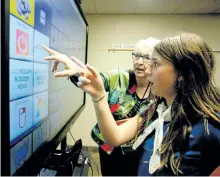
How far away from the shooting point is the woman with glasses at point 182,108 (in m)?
0.71

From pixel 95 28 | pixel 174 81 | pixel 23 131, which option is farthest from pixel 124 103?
pixel 95 28

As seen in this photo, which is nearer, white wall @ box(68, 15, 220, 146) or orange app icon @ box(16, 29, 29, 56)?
orange app icon @ box(16, 29, 29, 56)

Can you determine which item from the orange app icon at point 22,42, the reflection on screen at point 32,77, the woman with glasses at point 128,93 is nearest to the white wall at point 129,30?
the woman with glasses at point 128,93

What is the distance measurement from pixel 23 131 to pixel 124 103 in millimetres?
856

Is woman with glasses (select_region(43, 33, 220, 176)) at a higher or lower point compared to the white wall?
lower

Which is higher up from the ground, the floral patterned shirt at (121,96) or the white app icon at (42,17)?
the white app icon at (42,17)

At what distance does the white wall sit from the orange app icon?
2.70 metres

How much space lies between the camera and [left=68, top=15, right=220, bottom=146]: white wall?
3230mm

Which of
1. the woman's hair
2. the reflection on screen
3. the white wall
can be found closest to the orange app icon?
the reflection on screen

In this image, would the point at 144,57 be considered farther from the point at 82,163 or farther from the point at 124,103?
the point at 82,163

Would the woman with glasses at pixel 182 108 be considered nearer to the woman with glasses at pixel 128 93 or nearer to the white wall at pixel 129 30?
the woman with glasses at pixel 128 93

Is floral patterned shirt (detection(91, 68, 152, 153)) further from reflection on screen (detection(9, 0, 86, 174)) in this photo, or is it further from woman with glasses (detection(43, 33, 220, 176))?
woman with glasses (detection(43, 33, 220, 176))

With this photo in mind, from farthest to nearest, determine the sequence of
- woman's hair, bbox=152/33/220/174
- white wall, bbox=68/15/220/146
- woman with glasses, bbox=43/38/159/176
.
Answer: white wall, bbox=68/15/220/146
woman with glasses, bbox=43/38/159/176
woman's hair, bbox=152/33/220/174

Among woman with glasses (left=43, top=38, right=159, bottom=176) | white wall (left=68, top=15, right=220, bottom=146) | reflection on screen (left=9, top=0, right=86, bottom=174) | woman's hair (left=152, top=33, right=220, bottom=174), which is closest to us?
reflection on screen (left=9, top=0, right=86, bottom=174)
